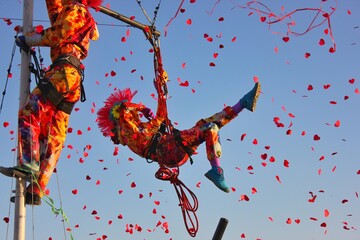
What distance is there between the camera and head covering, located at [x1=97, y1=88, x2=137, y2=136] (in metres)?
9.16

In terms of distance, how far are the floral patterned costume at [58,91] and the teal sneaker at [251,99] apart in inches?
110

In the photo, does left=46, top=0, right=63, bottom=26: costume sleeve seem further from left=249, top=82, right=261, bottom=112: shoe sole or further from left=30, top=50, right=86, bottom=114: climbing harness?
left=249, top=82, right=261, bottom=112: shoe sole

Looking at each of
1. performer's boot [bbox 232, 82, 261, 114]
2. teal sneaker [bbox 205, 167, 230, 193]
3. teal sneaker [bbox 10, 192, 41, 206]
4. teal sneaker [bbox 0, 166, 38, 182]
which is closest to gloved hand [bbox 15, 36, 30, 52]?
teal sneaker [bbox 0, 166, 38, 182]

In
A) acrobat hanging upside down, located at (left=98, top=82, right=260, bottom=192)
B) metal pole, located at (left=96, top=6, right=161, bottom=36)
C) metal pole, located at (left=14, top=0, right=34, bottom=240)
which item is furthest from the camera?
acrobat hanging upside down, located at (left=98, top=82, right=260, bottom=192)

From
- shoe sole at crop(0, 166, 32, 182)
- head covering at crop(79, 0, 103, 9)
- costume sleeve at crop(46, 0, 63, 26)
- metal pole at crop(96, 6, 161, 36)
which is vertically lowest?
shoe sole at crop(0, 166, 32, 182)

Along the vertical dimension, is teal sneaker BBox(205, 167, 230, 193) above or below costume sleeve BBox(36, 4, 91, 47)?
below

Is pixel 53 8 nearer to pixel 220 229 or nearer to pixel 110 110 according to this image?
pixel 110 110

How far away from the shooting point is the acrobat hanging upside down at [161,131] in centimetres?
831

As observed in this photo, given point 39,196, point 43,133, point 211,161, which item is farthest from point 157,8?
point 39,196

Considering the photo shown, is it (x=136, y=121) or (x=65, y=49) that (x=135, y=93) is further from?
(x=65, y=49)

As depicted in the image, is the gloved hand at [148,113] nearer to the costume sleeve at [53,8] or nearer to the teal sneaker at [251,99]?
the teal sneaker at [251,99]

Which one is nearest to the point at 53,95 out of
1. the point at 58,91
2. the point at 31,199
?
the point at 58,91

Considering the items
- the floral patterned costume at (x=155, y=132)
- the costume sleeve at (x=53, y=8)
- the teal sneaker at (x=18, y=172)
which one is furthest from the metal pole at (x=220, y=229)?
the floral patterned costume at (x=155, y=132)

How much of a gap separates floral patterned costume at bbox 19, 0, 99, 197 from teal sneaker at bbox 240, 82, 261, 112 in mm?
2797
